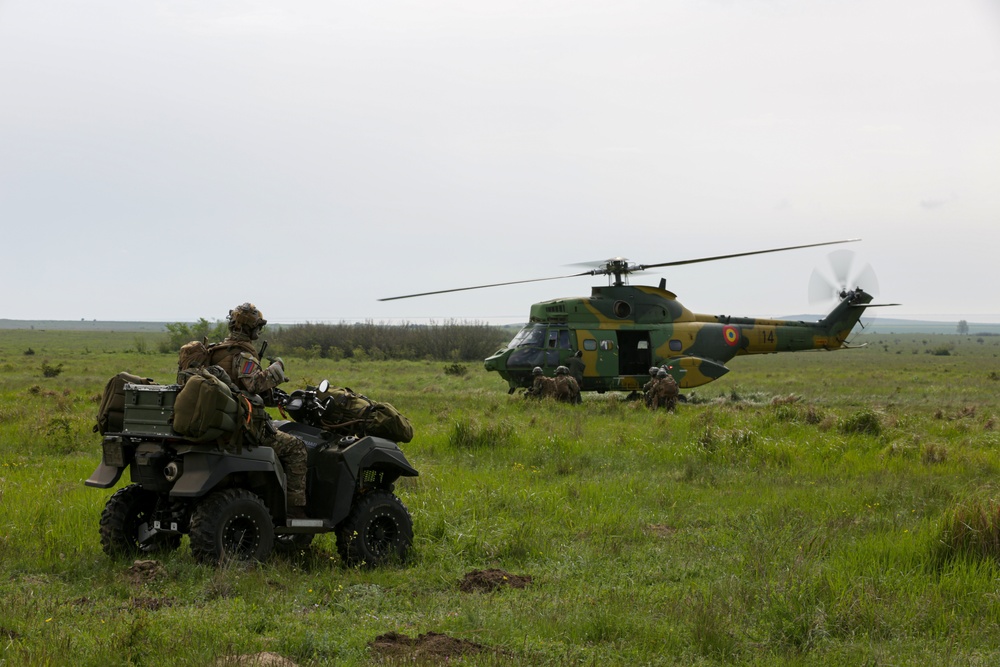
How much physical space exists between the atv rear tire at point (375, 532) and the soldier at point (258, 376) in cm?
42

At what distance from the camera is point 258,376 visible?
710cm

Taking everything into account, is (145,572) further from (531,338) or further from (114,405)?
(531,338)

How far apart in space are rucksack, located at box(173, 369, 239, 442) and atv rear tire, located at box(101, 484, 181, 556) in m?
1.25

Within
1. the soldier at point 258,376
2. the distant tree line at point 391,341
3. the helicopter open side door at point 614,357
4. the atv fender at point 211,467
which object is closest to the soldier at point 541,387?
the helicopter open side door at point 614,357

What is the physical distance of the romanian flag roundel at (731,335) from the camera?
79.6 ft

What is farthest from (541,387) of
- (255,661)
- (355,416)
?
(255,661)

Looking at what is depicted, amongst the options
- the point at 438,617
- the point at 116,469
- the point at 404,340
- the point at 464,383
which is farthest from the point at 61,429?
the point at 404,340

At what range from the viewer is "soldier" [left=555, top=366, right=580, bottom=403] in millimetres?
21266

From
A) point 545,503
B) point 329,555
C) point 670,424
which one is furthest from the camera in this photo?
point 670,424

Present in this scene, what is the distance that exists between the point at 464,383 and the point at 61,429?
1904cm

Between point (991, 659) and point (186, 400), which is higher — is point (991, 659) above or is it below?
below

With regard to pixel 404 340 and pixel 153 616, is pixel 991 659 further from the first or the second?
pixel 404 340

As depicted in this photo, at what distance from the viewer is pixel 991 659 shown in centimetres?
539

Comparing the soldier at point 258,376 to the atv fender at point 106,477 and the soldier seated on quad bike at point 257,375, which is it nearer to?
the soldier seated on quad bike at point 257,375
